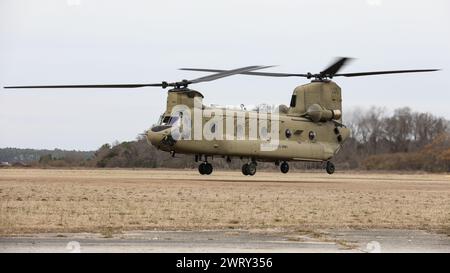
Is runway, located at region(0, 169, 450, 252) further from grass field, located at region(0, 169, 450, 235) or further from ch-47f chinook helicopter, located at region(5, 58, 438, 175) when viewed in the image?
Result: ch-47f chinook helicopter, located at region(5, 58, 438, 175)

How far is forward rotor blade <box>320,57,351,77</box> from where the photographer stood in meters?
45.6

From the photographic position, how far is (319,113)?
47031 mm

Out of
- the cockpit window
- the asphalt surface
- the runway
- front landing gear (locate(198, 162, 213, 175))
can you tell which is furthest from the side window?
the asphalt surface

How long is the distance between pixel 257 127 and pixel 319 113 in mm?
4281

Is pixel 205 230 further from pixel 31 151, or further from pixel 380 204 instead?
pixel 31 151

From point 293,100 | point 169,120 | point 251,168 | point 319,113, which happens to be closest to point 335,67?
point 319,113

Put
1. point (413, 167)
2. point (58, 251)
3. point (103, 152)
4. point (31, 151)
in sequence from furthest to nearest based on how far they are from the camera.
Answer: point (31, 151) < point (103, 152) < point (413, 167) < point (58, 251)

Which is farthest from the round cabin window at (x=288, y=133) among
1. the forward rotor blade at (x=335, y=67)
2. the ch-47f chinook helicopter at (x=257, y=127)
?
the forward rotor blade at (x=335, y=67)

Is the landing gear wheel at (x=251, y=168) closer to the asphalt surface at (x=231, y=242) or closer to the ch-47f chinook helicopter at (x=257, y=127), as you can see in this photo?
the ch-47f chinook helicopter at (x=257, y=127)

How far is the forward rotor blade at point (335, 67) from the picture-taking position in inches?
1796

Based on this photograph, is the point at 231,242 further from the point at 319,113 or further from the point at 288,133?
the point at 319,113
